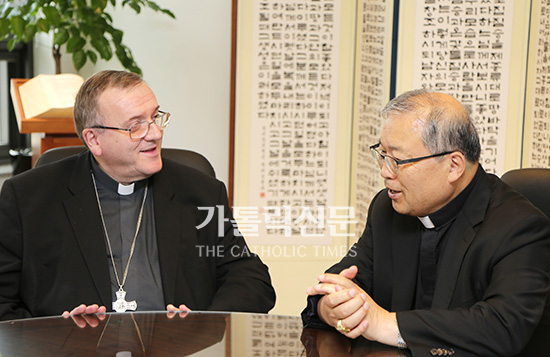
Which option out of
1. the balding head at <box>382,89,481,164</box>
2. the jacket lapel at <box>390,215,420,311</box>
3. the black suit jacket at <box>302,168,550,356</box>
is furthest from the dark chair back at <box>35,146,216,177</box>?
the balding head at <box>382,89,481,164</box>

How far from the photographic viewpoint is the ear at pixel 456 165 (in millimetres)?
2311

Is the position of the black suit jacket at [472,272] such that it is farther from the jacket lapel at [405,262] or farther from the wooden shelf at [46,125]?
the wooden shelf at [46,125]

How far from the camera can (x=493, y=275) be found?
220cm

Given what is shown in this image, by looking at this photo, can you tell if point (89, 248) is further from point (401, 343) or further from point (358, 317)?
point (401, 343)

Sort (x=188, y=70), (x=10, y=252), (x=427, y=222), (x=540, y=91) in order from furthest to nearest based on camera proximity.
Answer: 1. (x=188, y=70)
2. (x=540, y=91)
3. (x=10, y=252)
4. (x=427, y=222)

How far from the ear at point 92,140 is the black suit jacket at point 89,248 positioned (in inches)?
3.9

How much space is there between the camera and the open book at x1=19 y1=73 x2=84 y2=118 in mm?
4668

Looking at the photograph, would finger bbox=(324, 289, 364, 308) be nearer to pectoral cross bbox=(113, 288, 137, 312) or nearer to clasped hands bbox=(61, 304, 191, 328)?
clasped hands bbox=(61, 304, 191, 328)

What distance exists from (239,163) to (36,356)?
120 inches

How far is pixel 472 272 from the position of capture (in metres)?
2.29

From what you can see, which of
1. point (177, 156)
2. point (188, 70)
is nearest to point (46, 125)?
point (188, 70)

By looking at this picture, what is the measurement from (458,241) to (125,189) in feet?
4.18

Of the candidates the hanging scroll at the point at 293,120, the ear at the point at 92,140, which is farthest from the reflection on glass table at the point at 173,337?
the hanging scroll at the point at 293,120

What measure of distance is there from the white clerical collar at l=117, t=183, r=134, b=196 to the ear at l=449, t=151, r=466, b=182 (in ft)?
4.05
